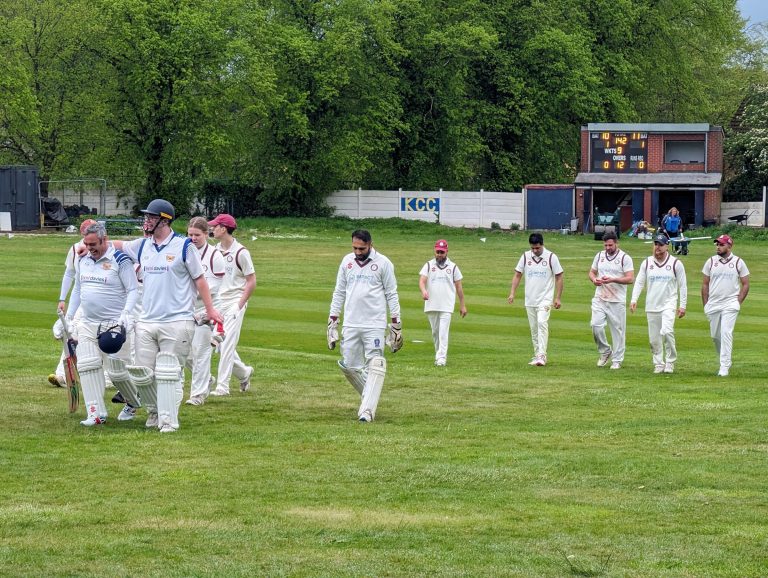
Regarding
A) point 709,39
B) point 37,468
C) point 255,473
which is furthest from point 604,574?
point 709,39

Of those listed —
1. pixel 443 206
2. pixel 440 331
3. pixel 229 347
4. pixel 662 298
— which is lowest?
pixel 440 331

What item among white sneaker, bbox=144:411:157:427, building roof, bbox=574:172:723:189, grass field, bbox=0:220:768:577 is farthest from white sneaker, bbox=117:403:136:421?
Answer: building roof, bbox=574:172:723:189

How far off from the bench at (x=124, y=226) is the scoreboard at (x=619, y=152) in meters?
21.5

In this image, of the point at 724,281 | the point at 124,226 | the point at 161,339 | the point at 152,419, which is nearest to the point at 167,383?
the point at 161,339

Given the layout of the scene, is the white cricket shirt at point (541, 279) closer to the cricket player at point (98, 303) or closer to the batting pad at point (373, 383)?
the batting pad at point (373, 383)

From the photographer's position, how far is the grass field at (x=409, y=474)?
8094 mm

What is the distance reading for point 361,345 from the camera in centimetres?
1425

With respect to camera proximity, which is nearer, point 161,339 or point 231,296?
point 161,339

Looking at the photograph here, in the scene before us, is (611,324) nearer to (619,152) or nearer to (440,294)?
(440,294)

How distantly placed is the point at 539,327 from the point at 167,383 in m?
8.48

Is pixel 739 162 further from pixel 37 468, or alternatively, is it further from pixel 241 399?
pixel 37 468

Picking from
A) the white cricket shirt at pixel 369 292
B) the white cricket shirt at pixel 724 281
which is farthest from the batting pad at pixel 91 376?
the white cricket shirt at pixel 724 281

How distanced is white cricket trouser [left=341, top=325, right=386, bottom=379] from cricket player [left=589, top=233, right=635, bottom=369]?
6541 millimetres

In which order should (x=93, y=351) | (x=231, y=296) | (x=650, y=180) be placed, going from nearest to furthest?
1. (x=93, y=351)
2. (x=231, y=296)
3. (x=650, y=180)
